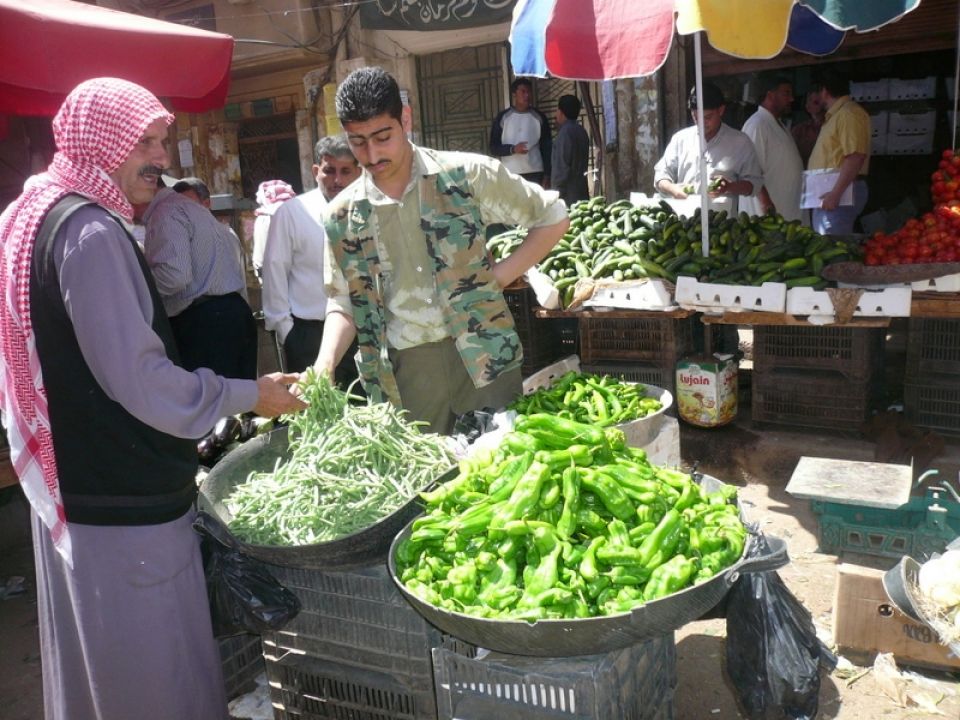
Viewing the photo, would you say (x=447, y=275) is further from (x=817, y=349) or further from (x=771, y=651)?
(x=817, y=349)

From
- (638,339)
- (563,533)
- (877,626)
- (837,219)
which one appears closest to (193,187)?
(638,339)

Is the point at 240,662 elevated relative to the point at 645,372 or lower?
lower

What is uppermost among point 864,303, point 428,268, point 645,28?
point 645,28

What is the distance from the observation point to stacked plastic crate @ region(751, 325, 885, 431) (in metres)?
5.55

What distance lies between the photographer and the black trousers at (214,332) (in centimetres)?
497

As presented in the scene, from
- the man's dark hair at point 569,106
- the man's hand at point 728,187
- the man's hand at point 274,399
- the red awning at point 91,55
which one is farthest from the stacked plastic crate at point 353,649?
the man's dark hair at point 569,106

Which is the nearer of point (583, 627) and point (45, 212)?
point (583, 627)

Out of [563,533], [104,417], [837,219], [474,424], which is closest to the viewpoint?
[563,533]

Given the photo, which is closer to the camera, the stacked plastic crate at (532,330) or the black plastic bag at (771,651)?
the black plastic bag at (771,651)

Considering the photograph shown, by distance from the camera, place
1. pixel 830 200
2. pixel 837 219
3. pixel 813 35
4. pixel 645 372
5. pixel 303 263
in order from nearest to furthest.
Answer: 1. pixel 303 263
2. pixel 645 372
3. pixel 813 35
4. pixel 830 200
5. pixel 837 219

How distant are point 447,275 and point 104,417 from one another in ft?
4.69

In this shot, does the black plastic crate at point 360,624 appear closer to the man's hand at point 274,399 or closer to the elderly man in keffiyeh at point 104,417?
the elderly man in keffiyeh at point 104,417

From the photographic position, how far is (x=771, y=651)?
2195 mm

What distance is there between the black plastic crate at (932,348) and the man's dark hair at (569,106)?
452 centimetres
